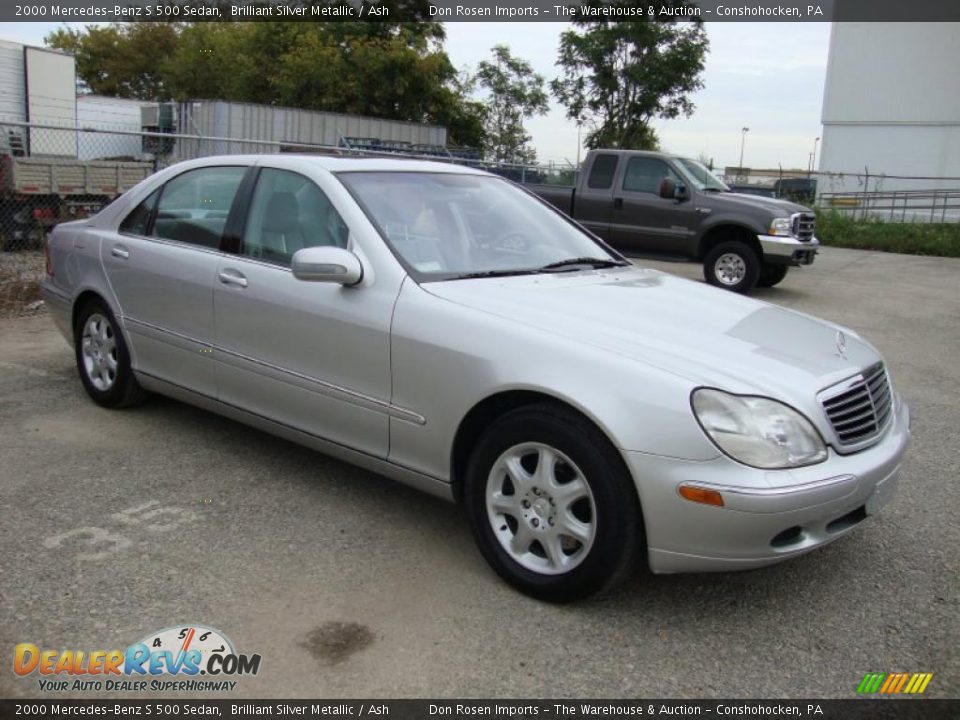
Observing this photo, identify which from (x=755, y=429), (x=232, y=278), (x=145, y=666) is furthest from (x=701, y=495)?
(x=232, y=278)

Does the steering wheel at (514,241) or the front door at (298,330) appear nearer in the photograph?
the front door at (298,330)

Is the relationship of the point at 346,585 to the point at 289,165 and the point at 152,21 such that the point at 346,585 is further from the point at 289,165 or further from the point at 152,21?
the point at 152,21

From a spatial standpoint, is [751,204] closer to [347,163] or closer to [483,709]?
[347,163]

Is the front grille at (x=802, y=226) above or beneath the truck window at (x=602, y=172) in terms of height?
beneath

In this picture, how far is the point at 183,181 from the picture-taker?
190 inches

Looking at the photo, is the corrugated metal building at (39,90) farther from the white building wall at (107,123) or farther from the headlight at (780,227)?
the headlight at (780,227)

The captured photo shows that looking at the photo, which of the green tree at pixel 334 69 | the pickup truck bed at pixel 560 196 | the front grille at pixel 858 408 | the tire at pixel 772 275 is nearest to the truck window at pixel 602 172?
the pickup truck bed at pixel 560 196

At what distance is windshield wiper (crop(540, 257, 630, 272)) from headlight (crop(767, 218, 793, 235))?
7446 millimetres

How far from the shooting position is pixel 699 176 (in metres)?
12.0

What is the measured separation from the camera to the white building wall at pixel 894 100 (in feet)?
119

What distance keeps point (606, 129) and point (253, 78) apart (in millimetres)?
20673

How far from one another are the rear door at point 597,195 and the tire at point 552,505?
941 cm

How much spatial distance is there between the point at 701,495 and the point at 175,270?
9.97ft

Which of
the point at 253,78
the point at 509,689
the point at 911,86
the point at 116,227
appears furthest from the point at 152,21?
the point at 509,689
